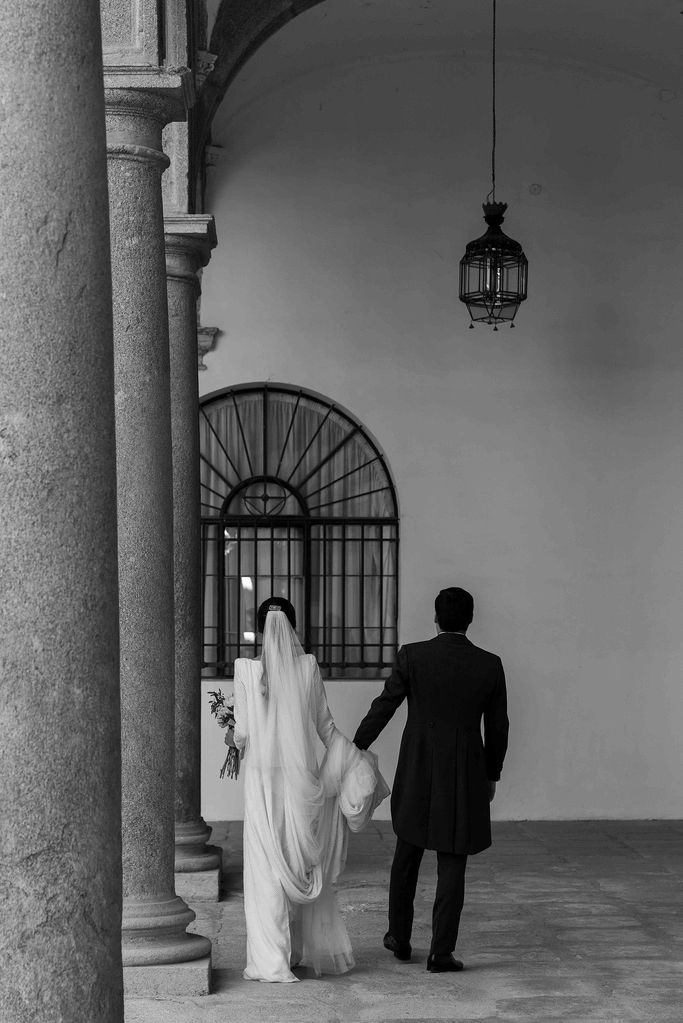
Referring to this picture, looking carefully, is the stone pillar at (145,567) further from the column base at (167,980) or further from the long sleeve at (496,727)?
the long sleeve at (496,727)

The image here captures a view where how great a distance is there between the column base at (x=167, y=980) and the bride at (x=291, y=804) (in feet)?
1.72

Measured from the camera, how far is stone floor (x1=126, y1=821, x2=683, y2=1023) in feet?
18.9

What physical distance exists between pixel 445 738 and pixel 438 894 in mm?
669

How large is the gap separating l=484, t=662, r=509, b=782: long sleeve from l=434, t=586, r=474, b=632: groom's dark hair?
28 centimetres

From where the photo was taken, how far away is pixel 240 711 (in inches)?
251

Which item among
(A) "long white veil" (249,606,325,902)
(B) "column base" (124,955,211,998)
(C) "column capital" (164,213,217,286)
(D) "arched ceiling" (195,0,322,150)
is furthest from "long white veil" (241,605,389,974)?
(D) "arched ceiling" (195,0,322,150)

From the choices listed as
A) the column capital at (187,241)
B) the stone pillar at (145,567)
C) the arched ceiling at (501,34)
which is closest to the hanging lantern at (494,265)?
the arched ceiling at (501,34)

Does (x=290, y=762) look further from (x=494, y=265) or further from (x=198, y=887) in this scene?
(x=494, y=265)

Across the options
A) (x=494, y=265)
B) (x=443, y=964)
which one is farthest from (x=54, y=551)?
(x=494, y=265)

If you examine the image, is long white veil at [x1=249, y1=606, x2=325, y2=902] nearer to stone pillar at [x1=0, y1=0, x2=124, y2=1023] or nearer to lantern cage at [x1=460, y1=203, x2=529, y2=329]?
stone pillar at [x1=0, y1=0, x2=124, y2=1023]

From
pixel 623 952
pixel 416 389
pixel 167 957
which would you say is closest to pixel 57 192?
pixel 167 957

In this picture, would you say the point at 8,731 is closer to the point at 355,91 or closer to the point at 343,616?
the point at 343,616

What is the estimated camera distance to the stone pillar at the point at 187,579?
8125 millimetres

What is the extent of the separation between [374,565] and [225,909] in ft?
15.7
